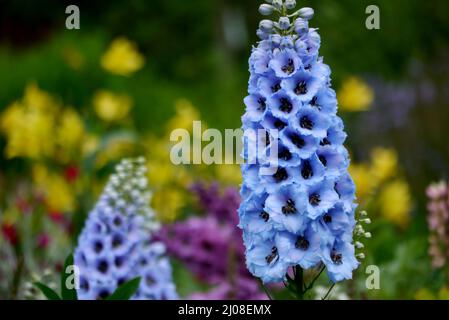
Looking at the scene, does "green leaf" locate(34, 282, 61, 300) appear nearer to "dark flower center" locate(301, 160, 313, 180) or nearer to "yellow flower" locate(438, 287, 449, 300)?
"dark flower center" locate(301, 160, 313, 180)

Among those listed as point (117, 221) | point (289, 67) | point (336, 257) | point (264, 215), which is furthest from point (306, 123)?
point (117, 221)

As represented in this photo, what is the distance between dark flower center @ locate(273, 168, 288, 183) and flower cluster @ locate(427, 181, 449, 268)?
1.18 meters

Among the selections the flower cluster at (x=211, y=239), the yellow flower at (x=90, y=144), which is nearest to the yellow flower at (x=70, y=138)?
the yellow flower at (x=90, y=144)

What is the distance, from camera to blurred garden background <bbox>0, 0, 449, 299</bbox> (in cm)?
328

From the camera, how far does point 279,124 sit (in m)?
1.95

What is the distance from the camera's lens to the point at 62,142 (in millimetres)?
4078

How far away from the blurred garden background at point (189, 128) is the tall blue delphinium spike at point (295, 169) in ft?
2.63

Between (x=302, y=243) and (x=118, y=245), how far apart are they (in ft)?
2.67

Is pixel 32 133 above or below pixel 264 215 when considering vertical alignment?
above

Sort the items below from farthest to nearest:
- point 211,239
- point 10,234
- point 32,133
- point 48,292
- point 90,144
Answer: point 90,144, point 32,133, point 10,234, point 211,239, point 48,292

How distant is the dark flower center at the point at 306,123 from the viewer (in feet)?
6.35

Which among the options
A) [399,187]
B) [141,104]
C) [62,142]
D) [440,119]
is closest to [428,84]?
[440,119]

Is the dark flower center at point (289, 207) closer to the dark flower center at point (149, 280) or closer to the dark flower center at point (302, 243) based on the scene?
the dark flower center at point (302, 243)

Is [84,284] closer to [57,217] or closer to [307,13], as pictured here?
[307,13]
